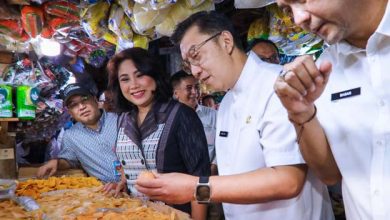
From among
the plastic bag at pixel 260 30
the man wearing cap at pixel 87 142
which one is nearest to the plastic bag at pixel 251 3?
the plastic bag at pixel 260 30

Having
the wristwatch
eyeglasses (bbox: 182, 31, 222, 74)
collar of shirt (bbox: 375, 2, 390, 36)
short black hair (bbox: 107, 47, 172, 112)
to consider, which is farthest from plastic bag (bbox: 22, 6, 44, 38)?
collar of shirt (bbox: 375, 2, 390, 36)

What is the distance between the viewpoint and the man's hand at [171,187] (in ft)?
3.83

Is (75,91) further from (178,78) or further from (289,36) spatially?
(289,36)

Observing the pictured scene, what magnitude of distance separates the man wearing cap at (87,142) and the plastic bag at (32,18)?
0.77m

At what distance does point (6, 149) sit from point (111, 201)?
5.38 feet

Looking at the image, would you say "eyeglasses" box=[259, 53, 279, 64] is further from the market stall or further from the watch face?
the watch face

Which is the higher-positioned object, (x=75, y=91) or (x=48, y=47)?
(x=48, y=47)

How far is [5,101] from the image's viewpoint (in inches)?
109

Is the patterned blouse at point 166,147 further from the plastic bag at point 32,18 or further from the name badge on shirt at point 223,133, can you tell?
the plastic bag at point 32,18

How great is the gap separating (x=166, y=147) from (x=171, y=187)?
824 mm

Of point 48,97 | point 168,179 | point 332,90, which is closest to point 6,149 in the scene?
point 48,97

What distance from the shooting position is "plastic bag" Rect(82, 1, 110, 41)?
7.82 ft

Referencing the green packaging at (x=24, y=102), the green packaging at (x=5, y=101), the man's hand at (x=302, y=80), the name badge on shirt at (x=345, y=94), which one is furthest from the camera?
the green packaging at (x=24, y=102)


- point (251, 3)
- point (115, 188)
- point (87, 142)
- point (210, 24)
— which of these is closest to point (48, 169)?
point (87, 142)
